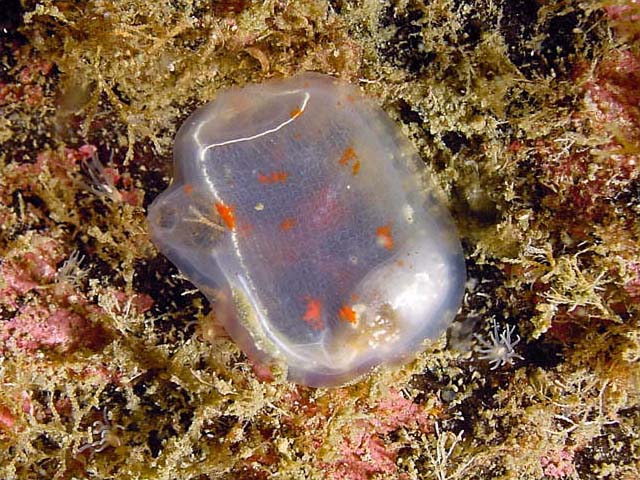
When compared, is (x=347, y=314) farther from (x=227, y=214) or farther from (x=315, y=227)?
(x=227, y=214)

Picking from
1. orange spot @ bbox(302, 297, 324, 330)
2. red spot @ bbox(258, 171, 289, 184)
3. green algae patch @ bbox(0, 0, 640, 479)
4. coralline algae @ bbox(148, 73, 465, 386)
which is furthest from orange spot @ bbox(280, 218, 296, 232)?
green algae patch @ bbox(0, 0, 640, 479)

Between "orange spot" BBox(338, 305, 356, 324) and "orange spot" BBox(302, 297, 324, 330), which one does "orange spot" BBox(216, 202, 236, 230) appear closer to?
"orange spot" BBox(302, 297, 324, 330)

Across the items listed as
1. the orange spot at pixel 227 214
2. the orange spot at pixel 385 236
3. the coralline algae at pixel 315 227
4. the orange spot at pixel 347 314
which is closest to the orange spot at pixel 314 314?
the coralline algae at pixel 315 227

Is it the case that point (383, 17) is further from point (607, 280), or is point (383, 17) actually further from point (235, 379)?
point (235, 379)

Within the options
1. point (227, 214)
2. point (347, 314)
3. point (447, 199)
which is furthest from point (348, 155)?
point (347, 314)

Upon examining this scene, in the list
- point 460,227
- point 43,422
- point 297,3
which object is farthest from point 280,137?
point 43,422
